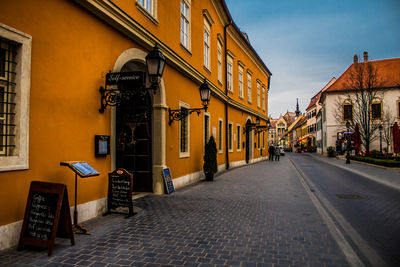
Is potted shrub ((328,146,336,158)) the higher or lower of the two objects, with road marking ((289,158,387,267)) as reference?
higher

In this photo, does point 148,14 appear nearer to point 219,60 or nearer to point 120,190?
point 120,190

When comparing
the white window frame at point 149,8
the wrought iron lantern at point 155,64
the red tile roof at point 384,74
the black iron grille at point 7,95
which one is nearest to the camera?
the black iron grille at point 7,95

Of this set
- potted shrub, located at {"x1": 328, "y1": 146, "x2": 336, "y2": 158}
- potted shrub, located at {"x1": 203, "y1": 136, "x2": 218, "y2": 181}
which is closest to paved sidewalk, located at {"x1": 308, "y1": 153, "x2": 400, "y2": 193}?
potted shrub, located at {"x1": 203, "y1": 136, "x2": 218, "y2": 181}

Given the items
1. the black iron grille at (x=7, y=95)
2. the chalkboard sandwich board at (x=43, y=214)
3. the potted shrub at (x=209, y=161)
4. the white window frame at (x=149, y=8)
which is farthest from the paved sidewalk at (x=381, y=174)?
the black iron grille at (x=7, y=95)

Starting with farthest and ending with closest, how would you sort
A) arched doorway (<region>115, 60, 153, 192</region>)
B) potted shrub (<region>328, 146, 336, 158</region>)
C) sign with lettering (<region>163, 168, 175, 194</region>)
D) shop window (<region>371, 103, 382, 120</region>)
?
1. potted shrub (<region>328, 146, 336, 158</region>)
2. shop window (<region>371, 103, 382, 120</region>)
3. sign with lettering (<region>163, 168, 175, 194</region>)
4. arched doorway (<region>115, 60, 153, 192</region>)

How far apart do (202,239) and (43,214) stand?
254 centimetres

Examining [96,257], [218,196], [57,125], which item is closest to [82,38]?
[57,125]

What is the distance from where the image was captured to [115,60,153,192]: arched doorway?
8.88 metres

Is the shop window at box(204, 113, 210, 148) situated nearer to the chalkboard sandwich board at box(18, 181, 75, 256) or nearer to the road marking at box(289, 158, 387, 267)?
the road marking at box(289, 158, 387, 267)

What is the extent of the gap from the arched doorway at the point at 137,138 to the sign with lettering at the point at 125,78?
249 cm

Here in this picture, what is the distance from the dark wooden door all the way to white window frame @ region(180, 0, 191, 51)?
3.70 meters

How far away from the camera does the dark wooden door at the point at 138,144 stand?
893 centimetres

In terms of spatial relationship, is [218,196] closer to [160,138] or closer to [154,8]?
[160,138]

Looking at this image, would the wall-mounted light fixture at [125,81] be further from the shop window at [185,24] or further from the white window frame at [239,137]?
the white window frame at [239,137]
